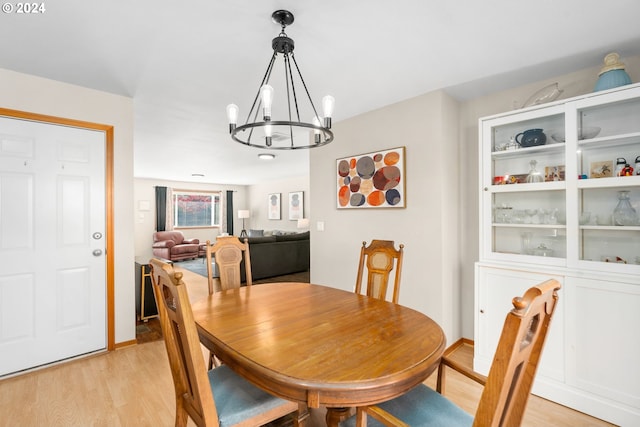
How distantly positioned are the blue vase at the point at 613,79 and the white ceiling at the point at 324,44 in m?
0.21

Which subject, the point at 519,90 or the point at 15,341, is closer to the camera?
the point at 15,341

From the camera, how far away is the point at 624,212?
2.02m

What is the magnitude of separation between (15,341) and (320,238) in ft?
9.59

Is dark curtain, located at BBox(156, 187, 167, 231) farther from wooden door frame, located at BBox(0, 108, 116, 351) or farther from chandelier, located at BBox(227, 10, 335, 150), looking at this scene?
wooden door frame, located at BBox(0, 108, 116, 351)

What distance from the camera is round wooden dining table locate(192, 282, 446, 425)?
3.32 ft

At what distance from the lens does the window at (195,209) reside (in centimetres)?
920

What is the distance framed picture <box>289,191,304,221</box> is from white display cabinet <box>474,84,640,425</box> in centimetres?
637

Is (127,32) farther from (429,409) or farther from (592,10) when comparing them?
(592,10)

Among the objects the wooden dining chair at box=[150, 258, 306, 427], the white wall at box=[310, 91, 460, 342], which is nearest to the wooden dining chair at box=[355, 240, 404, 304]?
the white wall at box=[310, 91, 460, 342]

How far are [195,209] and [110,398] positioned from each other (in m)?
8.11

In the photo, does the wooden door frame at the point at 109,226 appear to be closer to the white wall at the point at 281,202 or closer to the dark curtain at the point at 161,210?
the white wall at the point at 281,202

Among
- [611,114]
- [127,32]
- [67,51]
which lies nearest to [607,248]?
[611,114]

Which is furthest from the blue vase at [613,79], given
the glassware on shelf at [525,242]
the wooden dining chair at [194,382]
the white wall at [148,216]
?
the white wall at [148,216]

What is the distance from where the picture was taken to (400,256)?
6.73 feet
